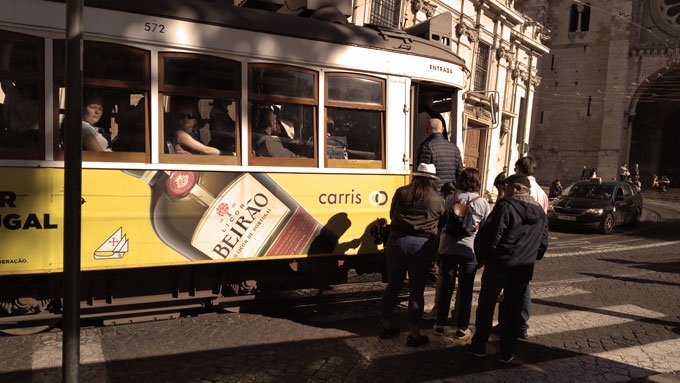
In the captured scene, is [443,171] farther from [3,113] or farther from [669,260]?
[669,260]

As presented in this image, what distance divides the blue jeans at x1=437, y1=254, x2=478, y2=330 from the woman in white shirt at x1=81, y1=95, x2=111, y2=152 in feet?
11.4

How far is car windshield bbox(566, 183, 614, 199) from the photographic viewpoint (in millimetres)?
16625

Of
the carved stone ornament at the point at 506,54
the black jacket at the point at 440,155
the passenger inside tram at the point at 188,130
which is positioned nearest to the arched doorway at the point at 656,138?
the carved stone ornament at the point at 506,54

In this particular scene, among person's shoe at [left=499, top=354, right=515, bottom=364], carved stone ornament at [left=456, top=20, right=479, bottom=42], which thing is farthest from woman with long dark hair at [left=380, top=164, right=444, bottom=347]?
carved stone ornament at [left=456, top=20, right=479, bottom=42]

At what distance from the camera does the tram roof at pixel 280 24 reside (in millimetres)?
4855

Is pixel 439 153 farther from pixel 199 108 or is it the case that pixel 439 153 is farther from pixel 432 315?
pixel 199 108

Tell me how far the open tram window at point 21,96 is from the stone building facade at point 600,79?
134 ft

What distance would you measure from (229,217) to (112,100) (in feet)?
5.10

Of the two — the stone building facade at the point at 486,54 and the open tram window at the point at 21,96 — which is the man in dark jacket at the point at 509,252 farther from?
the stone building facade at the point at 486,54

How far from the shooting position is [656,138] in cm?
4366

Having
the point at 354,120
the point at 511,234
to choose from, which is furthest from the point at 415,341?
the point at 354,120

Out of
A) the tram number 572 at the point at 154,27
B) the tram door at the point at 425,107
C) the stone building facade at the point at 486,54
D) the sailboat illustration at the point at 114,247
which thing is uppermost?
the stone building facade at the point at 486,54

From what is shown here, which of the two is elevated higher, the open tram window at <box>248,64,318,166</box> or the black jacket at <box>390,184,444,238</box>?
the open tram window at <box>248,64,318,166</box>

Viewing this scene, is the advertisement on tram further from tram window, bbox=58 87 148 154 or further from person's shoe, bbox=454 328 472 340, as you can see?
person's shoe, bbox=454 328 472 340
